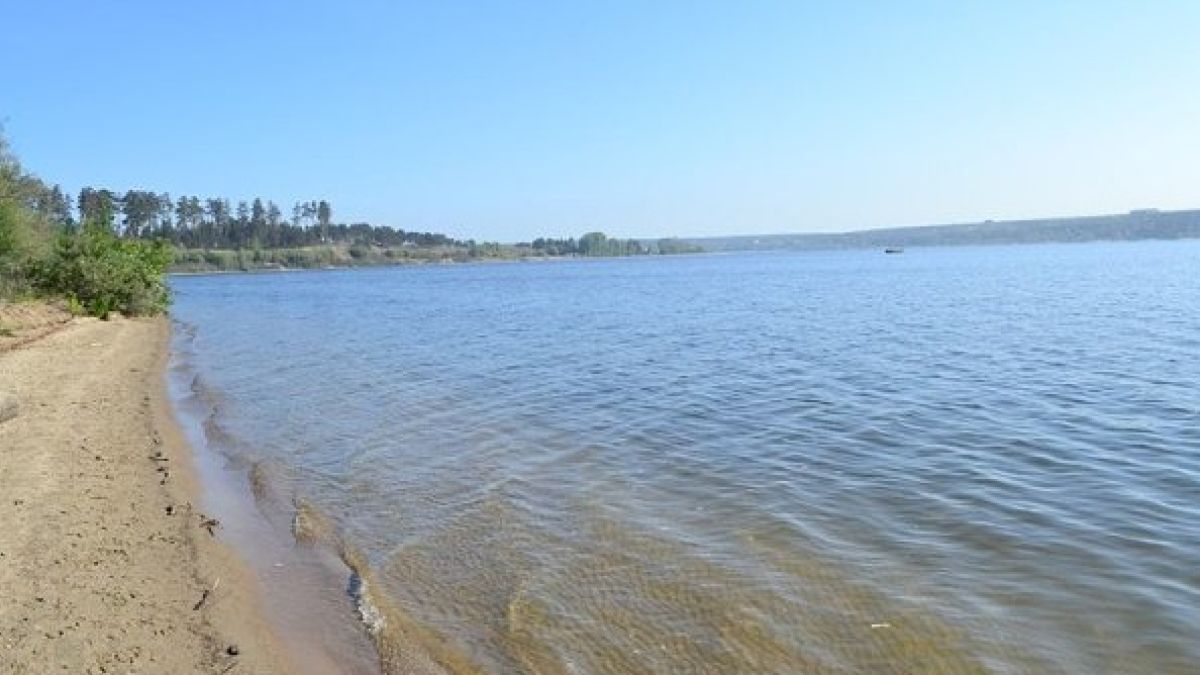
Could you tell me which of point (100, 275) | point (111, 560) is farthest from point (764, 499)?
point (100, 275)

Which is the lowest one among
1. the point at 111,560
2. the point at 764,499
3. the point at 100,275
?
the point at 764,499

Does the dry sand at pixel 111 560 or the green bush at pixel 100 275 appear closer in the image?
the dry sand at pixel 111 560

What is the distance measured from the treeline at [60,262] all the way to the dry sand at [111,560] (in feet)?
80.3

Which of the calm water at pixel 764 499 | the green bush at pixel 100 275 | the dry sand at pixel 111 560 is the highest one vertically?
the green bush at pixel 100 275

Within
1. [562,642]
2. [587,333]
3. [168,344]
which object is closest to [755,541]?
[562,642]

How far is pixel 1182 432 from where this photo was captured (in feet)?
50.6

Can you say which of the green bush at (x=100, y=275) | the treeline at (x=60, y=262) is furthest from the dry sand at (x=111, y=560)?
the green bush at (x=100, y=275)

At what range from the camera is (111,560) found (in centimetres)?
898

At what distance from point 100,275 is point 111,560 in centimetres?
3947

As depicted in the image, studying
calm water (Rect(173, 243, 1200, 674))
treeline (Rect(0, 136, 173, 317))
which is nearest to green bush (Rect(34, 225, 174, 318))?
treeline (Rect(0, 136, 173, 317))

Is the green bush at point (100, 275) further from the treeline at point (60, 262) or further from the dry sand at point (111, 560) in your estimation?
the dry sand at point (111, 560)

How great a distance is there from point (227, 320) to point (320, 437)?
4239 centimetres

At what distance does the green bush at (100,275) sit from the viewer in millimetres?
41562

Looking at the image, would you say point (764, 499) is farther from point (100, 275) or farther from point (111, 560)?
point (100, 275)
